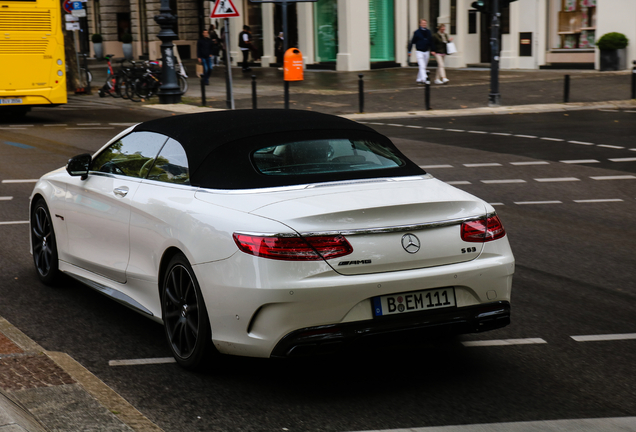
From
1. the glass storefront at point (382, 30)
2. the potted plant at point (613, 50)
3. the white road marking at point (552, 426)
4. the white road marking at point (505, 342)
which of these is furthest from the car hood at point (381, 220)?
the glass storefront at point (382, 30)

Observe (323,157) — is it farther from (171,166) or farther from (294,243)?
(294,243)

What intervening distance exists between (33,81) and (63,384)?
1766 centimetres

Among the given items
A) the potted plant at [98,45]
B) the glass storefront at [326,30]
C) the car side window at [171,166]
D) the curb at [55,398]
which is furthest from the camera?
the potted plant at [98,45]

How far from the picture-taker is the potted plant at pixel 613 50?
30125mm

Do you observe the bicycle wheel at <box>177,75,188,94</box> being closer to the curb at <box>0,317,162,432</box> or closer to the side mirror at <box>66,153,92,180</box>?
the side mirror at <box>66,153,92,180</box>

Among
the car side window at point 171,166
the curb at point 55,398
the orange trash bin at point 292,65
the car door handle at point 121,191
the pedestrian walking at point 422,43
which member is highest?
the pedestrian walking at point 422,43

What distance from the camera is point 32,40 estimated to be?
20281mm

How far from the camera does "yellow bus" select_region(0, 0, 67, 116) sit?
1994cm

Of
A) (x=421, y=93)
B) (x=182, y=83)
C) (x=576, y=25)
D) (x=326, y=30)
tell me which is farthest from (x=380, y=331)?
(x=326, y=30)

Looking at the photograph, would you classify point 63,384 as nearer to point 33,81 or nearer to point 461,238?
point 461,238

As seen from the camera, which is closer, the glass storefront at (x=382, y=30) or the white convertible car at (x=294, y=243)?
the white convertible car at (x=294, y=243)

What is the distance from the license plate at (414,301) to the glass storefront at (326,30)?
34.2 m

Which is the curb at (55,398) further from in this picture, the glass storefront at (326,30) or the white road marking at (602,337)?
the glass storefront at (326,30)

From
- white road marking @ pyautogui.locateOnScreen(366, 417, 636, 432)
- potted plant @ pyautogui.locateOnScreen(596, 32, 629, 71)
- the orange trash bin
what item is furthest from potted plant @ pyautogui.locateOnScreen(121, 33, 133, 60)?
white road marking @ pyautogui.locateOnScreen(366, 417, 636, 432)
